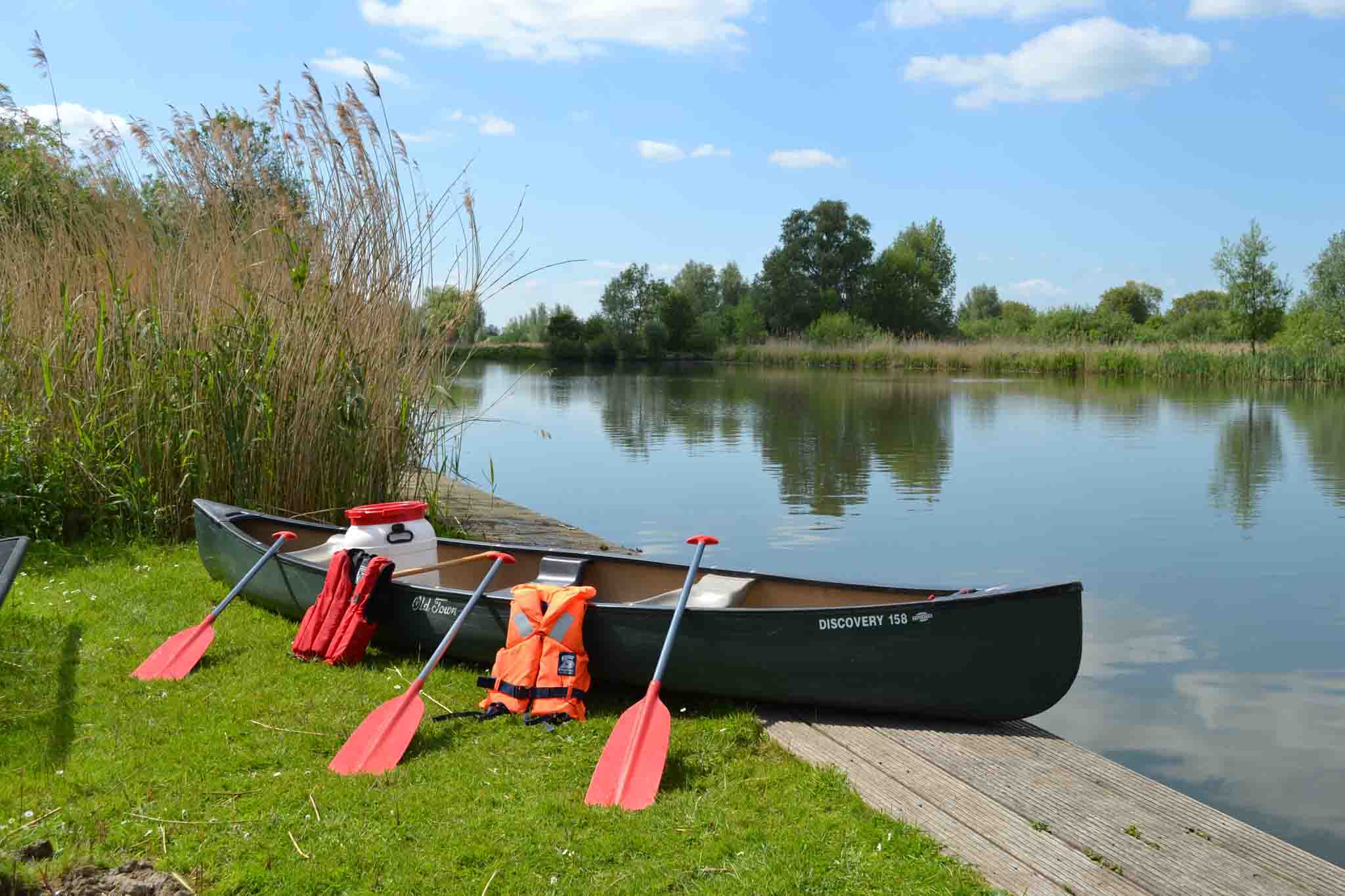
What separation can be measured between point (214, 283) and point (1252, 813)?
22.4ft

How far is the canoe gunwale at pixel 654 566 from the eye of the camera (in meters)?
3.91

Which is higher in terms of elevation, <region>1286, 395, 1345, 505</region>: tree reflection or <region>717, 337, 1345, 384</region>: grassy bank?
<region>717, 337, 1345, 384</region>: grassy bank

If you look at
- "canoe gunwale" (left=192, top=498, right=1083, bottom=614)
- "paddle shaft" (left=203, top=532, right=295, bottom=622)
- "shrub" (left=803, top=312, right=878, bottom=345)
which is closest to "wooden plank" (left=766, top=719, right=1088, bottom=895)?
"canoe gunwale" (left=192, top=498, right=1083, bottom=614)

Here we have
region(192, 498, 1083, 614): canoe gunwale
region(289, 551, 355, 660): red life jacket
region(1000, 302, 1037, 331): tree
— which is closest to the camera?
region(192, 498, 1083, 614): canoe gunwale

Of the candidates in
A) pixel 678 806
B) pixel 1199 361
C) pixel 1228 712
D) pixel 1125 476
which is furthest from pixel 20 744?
pixel 1199 361

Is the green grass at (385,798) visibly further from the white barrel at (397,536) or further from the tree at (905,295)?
the tree at (905,295)

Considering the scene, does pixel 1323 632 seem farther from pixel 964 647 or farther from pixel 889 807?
pixel 889 807

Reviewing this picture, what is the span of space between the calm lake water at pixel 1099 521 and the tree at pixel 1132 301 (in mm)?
58472

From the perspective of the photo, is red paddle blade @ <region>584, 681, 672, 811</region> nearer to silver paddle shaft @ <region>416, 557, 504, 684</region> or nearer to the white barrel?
silver paddle shaft @ <region>416, 557, 504, 684</region>

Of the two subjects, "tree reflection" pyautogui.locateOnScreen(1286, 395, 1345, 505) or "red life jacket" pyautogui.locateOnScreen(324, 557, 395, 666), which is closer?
"red life jacket" pyautogui.locateOnScreen(324, 557, 395, 666)

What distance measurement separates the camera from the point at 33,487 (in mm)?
6961

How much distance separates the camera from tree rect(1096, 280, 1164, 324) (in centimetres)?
7938

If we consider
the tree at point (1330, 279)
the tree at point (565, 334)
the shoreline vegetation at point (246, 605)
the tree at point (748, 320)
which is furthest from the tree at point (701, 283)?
the shoreline vegetation at point (246, 605)

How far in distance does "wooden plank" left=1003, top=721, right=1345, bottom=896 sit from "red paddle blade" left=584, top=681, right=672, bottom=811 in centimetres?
142
